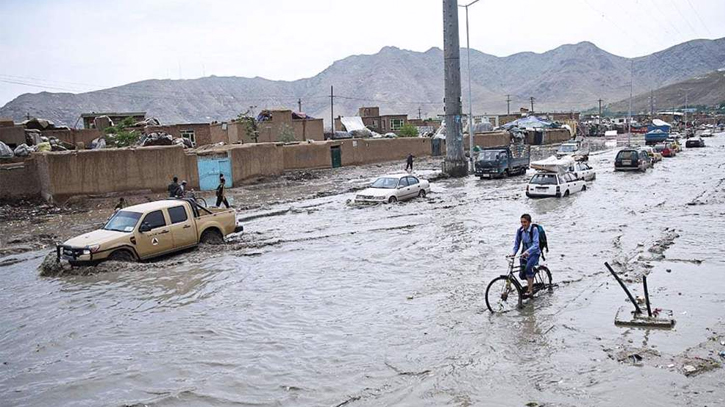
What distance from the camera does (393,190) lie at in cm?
2580

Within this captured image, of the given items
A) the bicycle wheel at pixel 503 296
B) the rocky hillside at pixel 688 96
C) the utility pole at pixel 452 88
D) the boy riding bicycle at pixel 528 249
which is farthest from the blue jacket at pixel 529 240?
the rocky hillside at pixel 688 96

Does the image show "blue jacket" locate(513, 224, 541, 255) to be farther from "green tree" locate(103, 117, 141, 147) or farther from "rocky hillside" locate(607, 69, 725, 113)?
"rocky hillside" locate(607, 69, 725, 113)

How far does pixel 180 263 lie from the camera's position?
50.0 feet

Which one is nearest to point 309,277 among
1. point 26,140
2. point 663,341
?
point 663,341

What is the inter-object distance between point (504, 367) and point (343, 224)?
43.6ft

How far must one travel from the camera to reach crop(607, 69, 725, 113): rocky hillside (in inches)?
6905

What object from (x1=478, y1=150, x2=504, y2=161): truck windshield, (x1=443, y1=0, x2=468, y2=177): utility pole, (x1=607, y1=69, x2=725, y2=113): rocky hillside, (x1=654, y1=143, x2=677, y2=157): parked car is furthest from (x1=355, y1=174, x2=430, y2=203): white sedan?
(x1=607, y1=69, x2=725, y2=113): rocky hillside

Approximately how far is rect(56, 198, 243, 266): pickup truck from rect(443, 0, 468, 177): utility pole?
78.1ft

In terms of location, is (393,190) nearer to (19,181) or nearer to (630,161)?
(19,181)

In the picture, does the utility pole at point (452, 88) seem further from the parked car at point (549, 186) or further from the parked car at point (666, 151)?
the parked car at point (666, 151)

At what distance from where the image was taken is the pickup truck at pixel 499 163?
37.0 m

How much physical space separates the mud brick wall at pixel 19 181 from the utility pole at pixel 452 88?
22.7 m

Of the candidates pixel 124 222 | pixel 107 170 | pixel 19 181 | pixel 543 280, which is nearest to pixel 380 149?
pixel 107 170

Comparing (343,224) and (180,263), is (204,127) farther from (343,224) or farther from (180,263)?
(180,263)
